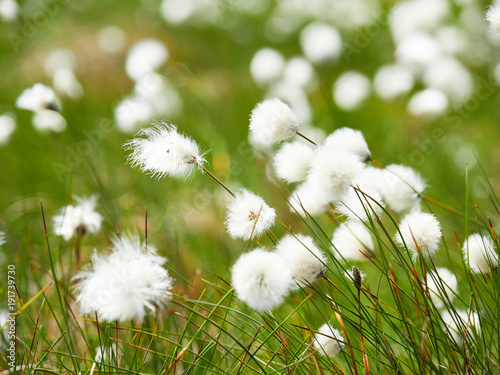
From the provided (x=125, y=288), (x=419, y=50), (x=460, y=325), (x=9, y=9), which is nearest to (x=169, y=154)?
(x=125, y=288)

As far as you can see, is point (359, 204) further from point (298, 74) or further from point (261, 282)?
point (298, 74)

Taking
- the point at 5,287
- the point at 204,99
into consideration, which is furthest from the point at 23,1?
the point at 5,287

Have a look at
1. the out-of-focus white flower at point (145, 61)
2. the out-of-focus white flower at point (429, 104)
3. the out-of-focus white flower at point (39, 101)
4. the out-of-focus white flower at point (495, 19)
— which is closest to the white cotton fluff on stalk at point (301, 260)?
the out-of-focus white flower at point (495, 19)

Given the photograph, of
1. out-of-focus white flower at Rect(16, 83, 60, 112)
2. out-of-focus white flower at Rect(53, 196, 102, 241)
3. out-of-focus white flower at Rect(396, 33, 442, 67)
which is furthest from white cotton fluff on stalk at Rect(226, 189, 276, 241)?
out-of-focus white flower at Rect(396, 33, 442, 67)

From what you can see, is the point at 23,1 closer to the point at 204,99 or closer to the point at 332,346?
the point at 204,99

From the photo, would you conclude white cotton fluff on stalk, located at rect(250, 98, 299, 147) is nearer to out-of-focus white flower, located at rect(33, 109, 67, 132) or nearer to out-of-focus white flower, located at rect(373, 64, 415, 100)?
out-of-focus white flower, located at rect(33, 109, 67, 132)
